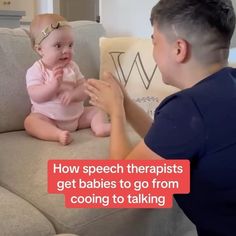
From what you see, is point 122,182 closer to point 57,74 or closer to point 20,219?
point 20,219

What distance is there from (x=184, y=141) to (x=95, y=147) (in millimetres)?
477

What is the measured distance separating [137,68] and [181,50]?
2.17 ft

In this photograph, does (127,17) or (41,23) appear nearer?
(41,23)

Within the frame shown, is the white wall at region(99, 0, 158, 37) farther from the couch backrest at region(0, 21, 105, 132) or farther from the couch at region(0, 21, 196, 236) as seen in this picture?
the couch backrest at region(0, 21, 105, 132)

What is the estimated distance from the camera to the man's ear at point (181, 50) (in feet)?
2.67

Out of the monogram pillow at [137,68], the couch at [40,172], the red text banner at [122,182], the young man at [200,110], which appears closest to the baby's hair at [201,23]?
the young man at [200,110]

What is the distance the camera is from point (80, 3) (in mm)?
5422

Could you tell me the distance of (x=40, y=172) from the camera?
100 cm

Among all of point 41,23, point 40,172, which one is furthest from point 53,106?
point 40,172

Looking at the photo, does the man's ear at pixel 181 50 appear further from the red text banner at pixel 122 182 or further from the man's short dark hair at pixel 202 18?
the red text banner at pixel 122 182

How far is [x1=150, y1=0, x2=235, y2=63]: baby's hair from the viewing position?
791 millimetres

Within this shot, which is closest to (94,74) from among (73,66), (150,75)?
(73,66)

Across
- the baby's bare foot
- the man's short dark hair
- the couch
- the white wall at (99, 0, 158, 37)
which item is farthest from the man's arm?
the white wall at (99, 0, 158, 37)

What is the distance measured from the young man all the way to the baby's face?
22.9 inches
